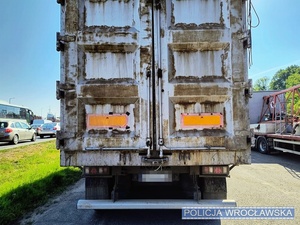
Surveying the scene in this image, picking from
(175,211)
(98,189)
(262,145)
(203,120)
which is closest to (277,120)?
(262,145)

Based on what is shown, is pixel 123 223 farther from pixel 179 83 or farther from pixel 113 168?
pixel 179 83

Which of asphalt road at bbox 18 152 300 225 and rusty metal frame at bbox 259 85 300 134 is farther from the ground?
rusty metal frame at bbox 259 85 300 134

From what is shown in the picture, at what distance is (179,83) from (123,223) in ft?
7.56

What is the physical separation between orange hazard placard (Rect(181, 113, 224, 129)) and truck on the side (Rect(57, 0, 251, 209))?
14 millimetres

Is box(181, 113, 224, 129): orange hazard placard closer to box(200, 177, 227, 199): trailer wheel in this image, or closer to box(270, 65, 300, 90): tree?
box(200, 177, 227, 199): trailer wheel

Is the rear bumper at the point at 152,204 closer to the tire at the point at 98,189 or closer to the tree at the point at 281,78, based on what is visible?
the tire at the point at 98,189

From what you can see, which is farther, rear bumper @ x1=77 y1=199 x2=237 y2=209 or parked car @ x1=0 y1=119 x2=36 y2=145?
parked car @ x1=0 y1=119 x2=36 y2=145

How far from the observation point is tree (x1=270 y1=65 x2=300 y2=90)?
211ft

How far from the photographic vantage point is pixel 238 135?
3016 mm

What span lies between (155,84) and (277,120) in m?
9.59

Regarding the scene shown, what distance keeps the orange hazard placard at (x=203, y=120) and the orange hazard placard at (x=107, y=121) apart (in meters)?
0.82

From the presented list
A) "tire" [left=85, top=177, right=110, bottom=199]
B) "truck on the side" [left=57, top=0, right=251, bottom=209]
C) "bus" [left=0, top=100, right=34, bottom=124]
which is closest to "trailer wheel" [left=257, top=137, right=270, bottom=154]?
"truck on the side" [left=57, top=0, right=251, bottom=209]

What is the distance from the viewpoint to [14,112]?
68.8 ft

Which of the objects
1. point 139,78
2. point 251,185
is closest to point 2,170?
point 139,78
